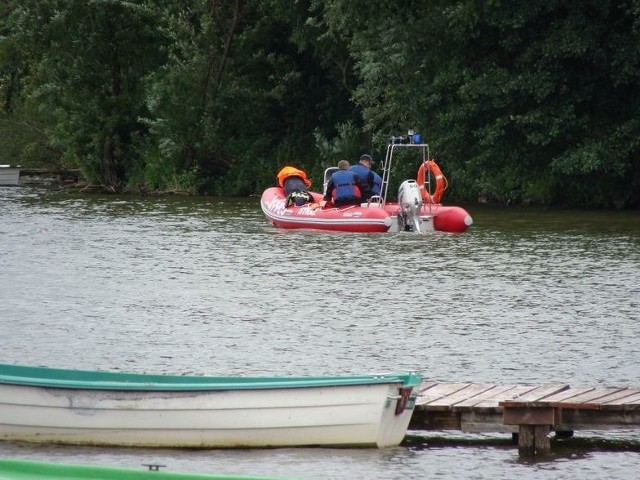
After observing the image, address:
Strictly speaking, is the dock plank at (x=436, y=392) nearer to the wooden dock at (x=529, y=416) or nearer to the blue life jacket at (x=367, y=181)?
the wooden dock at (x=529, y=416)

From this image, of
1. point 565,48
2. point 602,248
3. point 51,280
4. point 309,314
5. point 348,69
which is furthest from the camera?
point 348,69

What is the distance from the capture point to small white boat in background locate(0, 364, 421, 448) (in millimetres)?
9945

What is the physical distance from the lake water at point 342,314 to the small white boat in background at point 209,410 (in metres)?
0.12

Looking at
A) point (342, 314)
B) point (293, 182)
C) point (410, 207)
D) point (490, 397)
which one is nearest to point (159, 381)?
point (490, 397)

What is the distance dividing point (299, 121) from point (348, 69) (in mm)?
2999

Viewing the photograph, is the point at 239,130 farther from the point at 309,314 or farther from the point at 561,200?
the point at 309,314

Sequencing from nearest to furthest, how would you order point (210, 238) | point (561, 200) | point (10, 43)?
point (210, 238) → point (561, 200) → point (10, 43)

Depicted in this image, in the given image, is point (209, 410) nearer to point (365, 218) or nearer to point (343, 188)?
point (365, 218)

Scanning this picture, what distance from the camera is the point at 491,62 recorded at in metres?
32.9

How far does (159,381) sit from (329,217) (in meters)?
16.7

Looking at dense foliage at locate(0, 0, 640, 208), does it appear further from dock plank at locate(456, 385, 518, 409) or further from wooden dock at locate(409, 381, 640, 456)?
wooden dock at locate(409, 381, 640, 456)

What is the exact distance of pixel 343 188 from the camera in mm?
26594

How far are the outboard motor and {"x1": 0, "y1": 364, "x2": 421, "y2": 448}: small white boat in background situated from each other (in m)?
15.5

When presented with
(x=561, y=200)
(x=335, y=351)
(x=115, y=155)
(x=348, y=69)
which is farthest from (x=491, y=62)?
(x=335, y=351)
